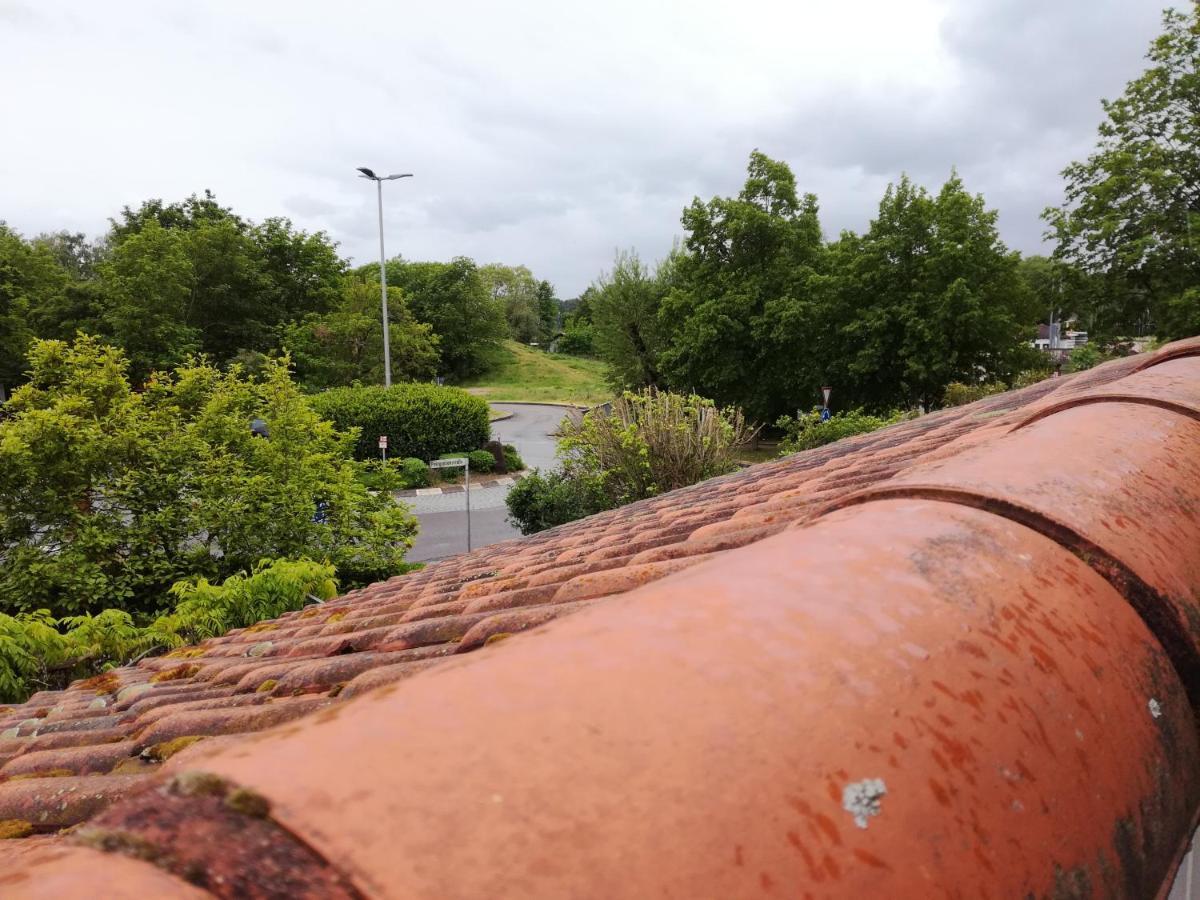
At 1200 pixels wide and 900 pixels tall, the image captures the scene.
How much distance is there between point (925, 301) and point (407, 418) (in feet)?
65.6

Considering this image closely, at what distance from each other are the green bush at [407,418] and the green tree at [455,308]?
111 feet

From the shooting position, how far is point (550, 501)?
1370 cm

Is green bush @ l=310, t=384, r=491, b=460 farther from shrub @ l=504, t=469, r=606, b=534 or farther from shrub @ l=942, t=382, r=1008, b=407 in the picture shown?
shrub @ l=942, t=382, r=1008, b=407

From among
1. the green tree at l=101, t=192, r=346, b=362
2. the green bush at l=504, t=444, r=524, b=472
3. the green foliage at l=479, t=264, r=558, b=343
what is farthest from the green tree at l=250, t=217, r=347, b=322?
the green foliage at l=479, t=264, r=558, b=343

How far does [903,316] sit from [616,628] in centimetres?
2850

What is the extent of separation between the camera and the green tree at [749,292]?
99.9 feet

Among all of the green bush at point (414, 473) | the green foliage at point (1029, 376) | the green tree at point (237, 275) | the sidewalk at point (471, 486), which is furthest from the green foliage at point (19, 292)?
the green foliage at point (1029, 376)

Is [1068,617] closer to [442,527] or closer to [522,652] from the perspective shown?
[522,652]

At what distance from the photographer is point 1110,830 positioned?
64cm

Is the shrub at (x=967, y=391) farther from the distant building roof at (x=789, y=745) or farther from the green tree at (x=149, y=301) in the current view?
the green tree at (x=149, y=301)

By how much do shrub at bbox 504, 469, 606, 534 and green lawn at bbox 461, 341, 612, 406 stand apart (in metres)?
37.1

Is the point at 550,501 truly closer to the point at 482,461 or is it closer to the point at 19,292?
the point at 482,461

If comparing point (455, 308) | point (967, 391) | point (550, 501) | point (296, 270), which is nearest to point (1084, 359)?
point (967, 391)

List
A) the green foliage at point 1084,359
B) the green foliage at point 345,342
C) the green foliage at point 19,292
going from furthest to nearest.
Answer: the green foliage at point 345,342, the green foliage at point 19,292, the green foliage at point 1084,359
